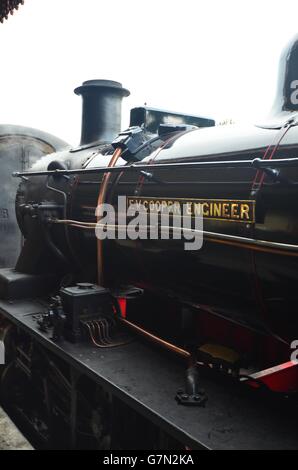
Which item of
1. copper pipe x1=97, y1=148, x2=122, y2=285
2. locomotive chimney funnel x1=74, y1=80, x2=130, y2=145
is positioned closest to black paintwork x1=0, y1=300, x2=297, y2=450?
copper pipe x1=97, y1=148, x2=122, y2=285

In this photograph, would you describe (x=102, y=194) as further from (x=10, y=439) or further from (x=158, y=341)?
(x=10, y=439)

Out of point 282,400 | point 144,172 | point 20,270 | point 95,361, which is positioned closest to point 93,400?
point 95,361

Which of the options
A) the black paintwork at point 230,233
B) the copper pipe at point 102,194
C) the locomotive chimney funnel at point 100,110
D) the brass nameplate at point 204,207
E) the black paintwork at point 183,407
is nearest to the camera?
the black paintwork at point 183,407

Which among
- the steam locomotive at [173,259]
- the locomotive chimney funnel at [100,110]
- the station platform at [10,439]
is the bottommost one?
the station platform at [10,439]

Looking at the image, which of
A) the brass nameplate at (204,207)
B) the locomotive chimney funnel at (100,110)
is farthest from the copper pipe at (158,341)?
the locomotive chimney funnel at (100,110)

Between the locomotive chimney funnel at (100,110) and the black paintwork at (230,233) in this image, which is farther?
the locomotive chimney funnel at (100,110)

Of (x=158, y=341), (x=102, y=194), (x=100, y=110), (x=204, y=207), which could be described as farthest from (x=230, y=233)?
(x=100, y=110)

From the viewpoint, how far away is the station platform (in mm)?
3854

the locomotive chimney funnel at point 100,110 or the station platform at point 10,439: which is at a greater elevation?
the locomotive chimney funnel at point 100,110

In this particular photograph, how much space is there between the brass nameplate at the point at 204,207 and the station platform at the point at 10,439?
2.23m

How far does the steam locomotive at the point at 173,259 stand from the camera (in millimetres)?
2508

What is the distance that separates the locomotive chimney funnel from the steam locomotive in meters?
0.02

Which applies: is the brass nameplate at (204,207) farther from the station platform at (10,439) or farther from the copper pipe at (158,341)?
the station platform at (10,439)

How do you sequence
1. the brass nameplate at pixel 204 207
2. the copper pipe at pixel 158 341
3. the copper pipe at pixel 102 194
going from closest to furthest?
the brass nameplate at pixel 204 207, the copper pipe at pixel 158 341, the copper pipe at pixel 102 194
